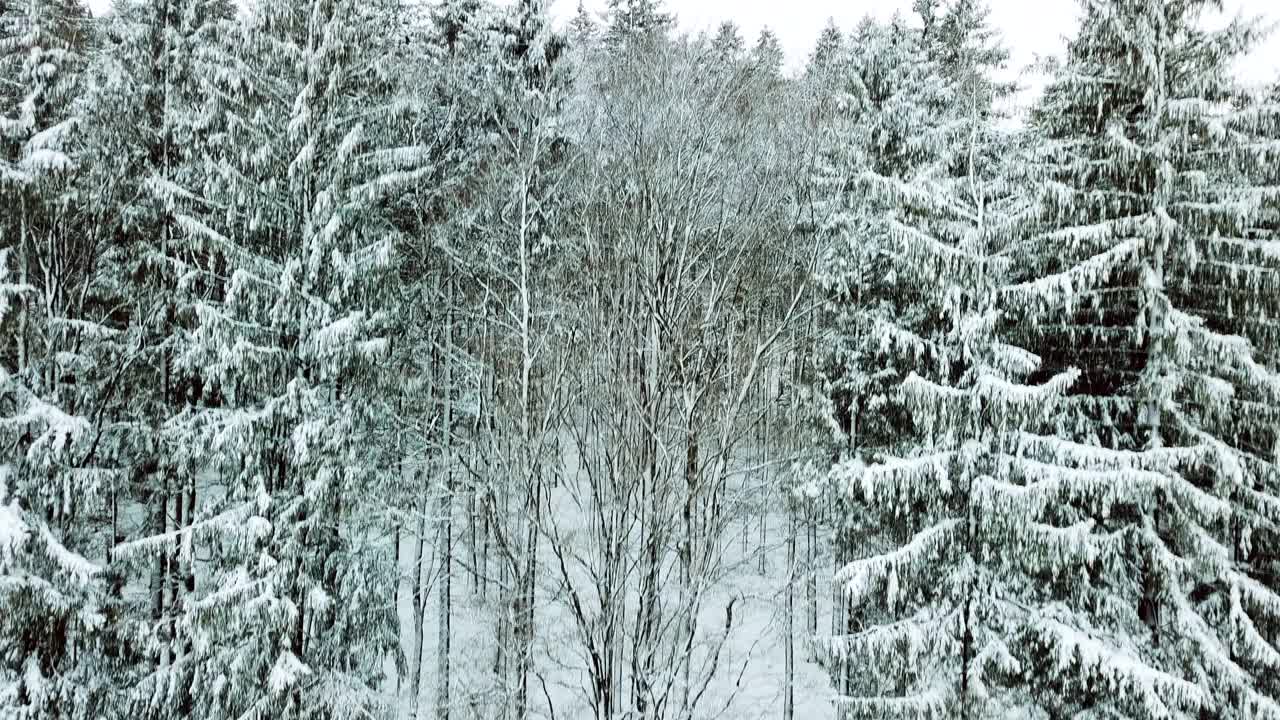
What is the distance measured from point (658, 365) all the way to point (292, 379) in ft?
18.0

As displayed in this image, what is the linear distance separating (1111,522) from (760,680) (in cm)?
911

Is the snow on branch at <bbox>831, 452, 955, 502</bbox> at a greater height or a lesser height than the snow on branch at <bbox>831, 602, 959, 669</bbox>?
greater

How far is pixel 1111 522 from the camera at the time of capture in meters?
9.83

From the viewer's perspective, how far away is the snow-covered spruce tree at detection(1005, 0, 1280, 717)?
914 cm

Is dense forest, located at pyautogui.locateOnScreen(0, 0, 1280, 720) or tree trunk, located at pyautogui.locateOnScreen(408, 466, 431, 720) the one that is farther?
tree trunk, located at pyautogui.locateOnScreen(408, 466, 431, 720)

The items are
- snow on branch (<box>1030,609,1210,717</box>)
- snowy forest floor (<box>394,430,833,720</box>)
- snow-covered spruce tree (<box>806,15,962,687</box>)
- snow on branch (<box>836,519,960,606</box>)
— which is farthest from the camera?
snowy forest floor (<box>394,430,833,720</box>)

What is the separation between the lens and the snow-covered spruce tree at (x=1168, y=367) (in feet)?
30.0

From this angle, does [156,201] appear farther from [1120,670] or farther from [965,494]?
[1120,670]

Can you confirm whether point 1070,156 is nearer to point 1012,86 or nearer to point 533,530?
point 1012,86

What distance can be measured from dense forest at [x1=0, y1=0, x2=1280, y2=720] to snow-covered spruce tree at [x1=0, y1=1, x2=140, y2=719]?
0.06 meters

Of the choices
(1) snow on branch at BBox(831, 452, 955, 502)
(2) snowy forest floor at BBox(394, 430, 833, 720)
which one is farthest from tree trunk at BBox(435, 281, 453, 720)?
(1) snow on branch at BBox(831, 452, 955, 502)

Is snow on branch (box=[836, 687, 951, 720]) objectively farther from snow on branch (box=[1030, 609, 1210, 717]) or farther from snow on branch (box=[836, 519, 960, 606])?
snow on branch (box=[1030, 609, 1210, 717])

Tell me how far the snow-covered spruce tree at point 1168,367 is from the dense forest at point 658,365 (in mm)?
54

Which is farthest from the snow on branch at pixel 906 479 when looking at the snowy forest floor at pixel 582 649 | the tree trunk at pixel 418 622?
the tree trunk at pixel 418 622
